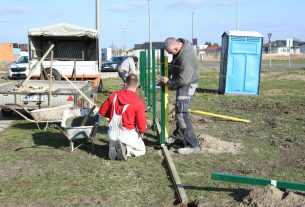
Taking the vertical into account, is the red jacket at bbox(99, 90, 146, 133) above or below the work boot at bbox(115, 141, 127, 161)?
above

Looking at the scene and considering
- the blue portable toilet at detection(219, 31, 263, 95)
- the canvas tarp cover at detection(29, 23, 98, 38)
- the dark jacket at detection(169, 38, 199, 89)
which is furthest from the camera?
the blue portable toilet at detection(219, 31, 263, 95)

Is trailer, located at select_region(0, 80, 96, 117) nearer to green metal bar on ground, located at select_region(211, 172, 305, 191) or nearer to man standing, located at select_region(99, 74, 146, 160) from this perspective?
man standing, located at select_region(99, 74, 146, 160)

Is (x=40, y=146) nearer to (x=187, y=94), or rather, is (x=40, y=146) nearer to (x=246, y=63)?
(x=187, y=94)

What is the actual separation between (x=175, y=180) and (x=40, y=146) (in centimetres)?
324

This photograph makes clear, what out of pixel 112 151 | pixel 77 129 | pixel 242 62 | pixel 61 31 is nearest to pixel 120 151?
pixel 112 151

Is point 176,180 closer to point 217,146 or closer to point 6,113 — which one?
point 217,146

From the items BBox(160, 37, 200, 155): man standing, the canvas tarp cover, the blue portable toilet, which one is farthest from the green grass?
the blue portable toilet

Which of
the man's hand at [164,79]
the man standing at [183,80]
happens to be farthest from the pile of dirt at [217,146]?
the man's hand at [164,79]

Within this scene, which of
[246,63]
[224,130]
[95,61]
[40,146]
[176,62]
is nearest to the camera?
[176,62]

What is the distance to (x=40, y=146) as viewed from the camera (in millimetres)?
8031

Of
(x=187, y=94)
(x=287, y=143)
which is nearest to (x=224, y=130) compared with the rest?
(x=287, y=143)

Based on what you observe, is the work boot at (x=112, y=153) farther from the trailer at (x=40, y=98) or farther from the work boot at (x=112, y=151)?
the trailer at (x=40, y=98)

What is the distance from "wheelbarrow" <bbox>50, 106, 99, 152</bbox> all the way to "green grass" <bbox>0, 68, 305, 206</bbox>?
220 mm

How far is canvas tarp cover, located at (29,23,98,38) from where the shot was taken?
17203 mm
